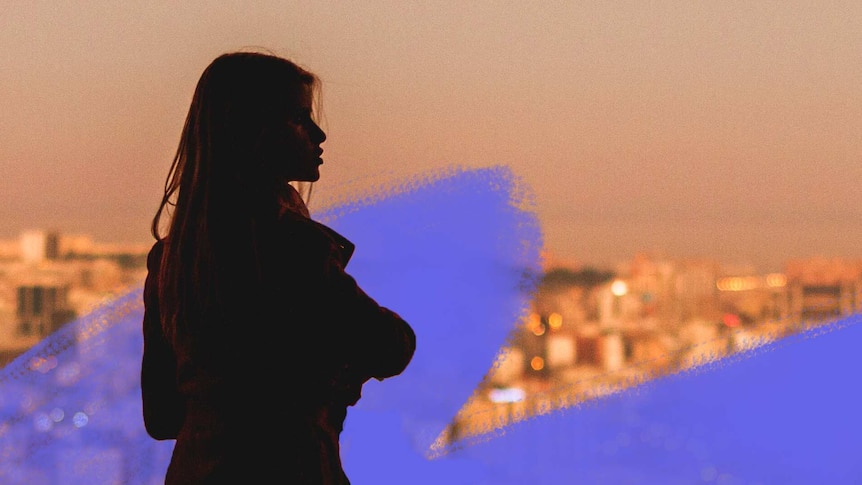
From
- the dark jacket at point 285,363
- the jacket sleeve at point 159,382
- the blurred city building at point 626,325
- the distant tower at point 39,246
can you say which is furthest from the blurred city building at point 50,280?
the dark jacket at point 285,363

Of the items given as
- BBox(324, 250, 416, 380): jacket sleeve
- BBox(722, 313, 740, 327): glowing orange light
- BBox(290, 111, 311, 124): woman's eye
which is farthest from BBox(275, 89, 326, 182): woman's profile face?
BBox(722, 313, 740, 327): glowing orange light

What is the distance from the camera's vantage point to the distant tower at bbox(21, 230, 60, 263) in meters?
2.20

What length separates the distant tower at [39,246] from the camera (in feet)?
7.20

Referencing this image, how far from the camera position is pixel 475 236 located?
200cm

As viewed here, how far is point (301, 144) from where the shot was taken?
2.91 ft

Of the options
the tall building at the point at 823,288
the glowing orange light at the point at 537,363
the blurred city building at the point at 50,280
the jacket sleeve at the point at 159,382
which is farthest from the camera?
the blurred city building at the point at 50,280

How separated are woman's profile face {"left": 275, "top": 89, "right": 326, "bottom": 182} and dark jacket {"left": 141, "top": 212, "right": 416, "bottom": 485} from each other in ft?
0.21

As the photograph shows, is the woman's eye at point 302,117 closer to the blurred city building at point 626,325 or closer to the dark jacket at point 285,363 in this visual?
the dark jacket at point 285,363

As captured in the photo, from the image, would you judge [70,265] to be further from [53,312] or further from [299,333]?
[299,333]

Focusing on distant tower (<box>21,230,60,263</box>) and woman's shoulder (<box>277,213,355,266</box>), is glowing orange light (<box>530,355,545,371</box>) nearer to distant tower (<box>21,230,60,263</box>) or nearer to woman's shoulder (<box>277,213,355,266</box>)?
distant tower (<box>21,230,60,263</box>)

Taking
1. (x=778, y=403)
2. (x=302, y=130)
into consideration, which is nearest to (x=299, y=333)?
(x=302, y=130)

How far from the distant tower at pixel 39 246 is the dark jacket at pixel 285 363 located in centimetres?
151

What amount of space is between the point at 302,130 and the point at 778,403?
148 centimetres

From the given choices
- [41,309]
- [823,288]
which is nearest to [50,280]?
[41,309]
